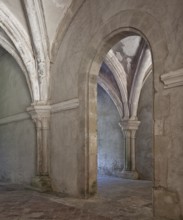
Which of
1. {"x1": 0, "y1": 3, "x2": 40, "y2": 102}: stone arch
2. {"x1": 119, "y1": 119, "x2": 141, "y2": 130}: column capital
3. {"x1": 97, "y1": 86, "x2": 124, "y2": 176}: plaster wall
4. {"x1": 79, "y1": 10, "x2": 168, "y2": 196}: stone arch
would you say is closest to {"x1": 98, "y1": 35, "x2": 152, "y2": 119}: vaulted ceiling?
{"x1": 119, "y1": 119, "x2": 141, "y2": 130}: column capital

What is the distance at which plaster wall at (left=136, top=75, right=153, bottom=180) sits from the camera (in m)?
9.52

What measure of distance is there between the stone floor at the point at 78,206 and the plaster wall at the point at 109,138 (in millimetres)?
3903

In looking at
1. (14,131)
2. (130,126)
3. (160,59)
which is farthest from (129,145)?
(160,59)

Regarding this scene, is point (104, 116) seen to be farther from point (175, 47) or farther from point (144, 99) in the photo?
point (175, 47)

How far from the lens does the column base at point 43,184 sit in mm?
6742

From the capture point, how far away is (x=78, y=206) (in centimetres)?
505

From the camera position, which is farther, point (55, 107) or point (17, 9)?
point (55, 107)

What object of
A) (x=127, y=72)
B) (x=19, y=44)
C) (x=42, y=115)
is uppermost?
(x=19, y=44)

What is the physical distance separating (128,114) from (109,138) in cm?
176

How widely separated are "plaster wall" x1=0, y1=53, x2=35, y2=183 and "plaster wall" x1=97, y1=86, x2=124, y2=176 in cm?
342

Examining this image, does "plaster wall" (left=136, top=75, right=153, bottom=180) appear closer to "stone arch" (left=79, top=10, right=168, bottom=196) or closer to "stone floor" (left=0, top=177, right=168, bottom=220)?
"stone floor" (left=0, top=177, right=168, bottom=220)

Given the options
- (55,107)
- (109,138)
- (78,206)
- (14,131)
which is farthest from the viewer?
(109,138)

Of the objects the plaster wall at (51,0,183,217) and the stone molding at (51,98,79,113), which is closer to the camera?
the plaster wall at (51,0,183,217)

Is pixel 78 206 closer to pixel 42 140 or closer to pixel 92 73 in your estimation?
pixel 42 140
